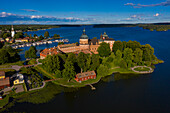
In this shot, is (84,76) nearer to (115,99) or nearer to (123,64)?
(115,99)

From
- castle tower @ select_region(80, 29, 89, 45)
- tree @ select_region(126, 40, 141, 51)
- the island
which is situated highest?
castle tower @ select_region(80, 29, 89, 45)

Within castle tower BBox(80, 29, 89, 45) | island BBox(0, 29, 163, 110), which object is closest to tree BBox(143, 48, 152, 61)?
island BBox(0, 29, 163, 110)

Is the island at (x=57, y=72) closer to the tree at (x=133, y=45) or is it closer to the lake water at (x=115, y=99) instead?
the tree at (x=133, y=45)

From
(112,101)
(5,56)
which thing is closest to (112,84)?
(112,101)

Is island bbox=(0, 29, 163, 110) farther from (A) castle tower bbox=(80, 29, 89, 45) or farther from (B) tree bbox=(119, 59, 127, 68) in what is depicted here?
(A) castle tower bbox=(80, 29, 89, 45)

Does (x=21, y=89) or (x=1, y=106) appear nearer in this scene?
(x=1, y=106)

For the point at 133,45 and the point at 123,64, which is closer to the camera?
the point at 123,64

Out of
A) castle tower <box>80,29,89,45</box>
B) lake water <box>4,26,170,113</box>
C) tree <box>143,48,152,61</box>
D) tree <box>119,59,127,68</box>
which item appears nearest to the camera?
lake water <box>4,26,170,113</box>

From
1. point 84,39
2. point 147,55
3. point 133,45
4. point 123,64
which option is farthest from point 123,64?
point 84,39

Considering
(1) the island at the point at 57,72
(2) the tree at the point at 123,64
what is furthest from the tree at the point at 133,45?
(2) the tree at the point at 123,64

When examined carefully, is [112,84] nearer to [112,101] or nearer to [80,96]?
[112,101]

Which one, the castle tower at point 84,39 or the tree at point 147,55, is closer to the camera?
the tree at point 147,55
